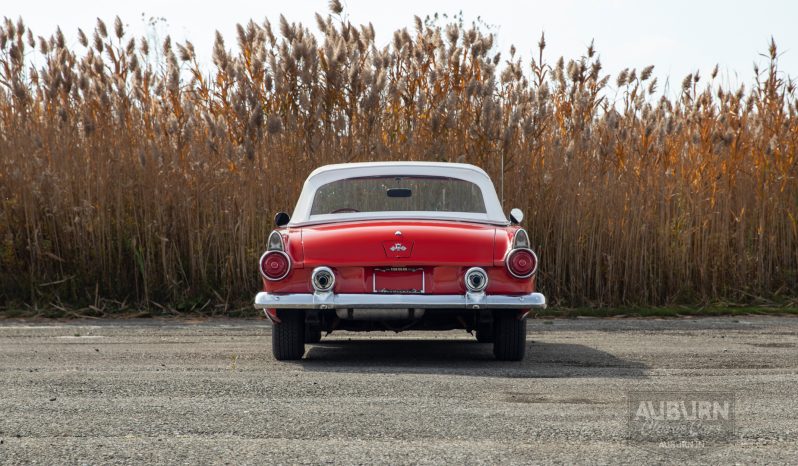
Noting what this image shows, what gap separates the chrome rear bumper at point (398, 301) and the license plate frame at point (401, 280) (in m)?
0.06

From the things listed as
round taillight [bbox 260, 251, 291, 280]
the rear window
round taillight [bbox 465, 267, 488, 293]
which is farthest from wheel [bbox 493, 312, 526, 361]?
round taillight [bbox 260, 251, 291, 280]

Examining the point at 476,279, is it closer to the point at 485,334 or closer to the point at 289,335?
the point at 485,334

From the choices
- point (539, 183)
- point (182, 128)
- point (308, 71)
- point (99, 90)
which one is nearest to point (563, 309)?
point (539, 183)

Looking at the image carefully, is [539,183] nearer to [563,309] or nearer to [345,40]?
[563,309]

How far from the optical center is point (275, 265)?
23.4ft

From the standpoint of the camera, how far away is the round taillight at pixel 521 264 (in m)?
7.00

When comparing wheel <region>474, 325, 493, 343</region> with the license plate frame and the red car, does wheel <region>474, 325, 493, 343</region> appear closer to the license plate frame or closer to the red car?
the red car

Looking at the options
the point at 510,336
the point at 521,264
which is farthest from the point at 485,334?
the point at 521,264

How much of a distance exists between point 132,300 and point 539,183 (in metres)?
4.03

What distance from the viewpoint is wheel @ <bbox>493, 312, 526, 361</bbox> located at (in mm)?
7238

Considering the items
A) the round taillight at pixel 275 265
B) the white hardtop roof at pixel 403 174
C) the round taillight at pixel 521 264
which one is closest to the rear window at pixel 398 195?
the white hardtop roof at pixel 403 174

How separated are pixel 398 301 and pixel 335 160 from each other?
464 centimetres

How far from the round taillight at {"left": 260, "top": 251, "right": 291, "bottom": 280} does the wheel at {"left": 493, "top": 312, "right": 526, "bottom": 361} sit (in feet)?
4.47

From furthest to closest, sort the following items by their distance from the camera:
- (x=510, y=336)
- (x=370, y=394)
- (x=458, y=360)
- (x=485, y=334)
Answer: (x=485, y=334)
(x=458, y=360)
(x=510, y=336)
(x=370, y=394)
